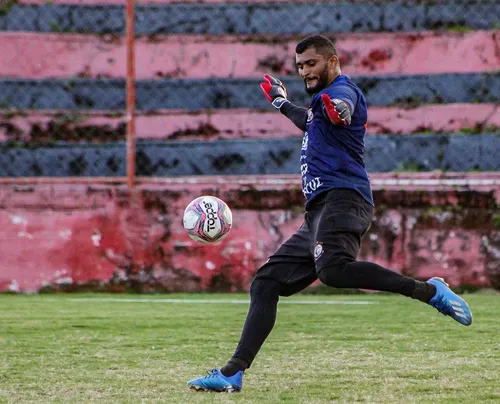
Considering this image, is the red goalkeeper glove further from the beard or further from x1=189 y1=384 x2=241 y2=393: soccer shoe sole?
x1=189 y1=384 x2=241 y2=393: soccer shoe sole

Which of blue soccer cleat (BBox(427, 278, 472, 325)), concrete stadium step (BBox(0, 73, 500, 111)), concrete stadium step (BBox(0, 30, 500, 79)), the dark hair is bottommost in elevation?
blue soccer cleat (BBox(427, 278, 472, 325))

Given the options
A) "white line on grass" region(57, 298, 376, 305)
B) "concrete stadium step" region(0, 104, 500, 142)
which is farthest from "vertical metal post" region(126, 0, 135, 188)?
"concrete stadium step" region(0, 104, 500, 142)

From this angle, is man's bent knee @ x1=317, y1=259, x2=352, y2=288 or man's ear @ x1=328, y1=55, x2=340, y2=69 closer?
man's bent knee @ x1=317, y1=259, x2=352, y2=288

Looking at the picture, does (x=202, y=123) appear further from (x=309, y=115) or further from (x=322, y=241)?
(x=322, y=241)

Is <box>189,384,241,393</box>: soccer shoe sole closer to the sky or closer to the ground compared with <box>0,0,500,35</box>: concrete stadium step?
closer to the ground

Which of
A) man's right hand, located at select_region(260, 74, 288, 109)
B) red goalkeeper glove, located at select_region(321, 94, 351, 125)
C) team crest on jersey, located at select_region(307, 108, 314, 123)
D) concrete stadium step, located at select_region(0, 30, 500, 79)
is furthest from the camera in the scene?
concrete stadium step, located at select_region(0, 30, 500, 79)

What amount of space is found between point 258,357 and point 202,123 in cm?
693

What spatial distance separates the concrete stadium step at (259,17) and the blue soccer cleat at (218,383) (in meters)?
8.72

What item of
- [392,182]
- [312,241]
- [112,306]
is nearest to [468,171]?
[392,182]

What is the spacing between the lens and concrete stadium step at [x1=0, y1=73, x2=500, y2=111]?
499 inches

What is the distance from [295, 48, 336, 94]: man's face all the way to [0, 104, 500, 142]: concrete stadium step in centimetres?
697

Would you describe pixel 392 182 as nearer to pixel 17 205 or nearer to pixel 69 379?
pixel 17 205

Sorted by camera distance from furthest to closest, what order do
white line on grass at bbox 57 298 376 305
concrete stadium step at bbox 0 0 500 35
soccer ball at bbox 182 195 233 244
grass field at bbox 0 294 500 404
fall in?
concrete stadium step at bbox 0 0 500 35, white line on grass at bbox 57 298 376 305, soccer ball at bbox 182 195 233 244, grass field at bbox 0 294 500 404

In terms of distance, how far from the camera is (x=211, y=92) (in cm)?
1296
